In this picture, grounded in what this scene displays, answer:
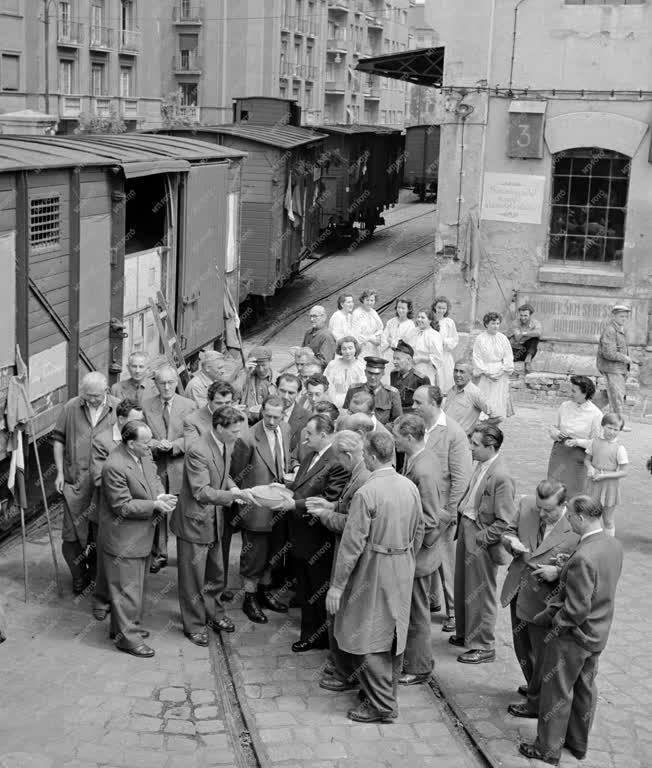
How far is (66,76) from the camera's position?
187ft

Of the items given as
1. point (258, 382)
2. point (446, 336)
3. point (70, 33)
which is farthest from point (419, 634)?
point (70, 33)

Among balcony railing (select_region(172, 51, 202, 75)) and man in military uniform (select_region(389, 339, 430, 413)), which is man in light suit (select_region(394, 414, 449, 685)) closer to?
man in military uniform (select_region(389, 339, 430, 413))

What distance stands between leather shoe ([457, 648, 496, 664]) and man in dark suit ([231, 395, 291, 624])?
1.68 metres

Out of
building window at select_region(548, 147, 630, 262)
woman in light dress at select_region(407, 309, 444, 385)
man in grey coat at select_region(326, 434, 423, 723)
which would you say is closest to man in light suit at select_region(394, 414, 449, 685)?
man in grey coat at select_region(326, 434, 423, 723)

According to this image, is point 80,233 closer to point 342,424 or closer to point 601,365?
point 342,424

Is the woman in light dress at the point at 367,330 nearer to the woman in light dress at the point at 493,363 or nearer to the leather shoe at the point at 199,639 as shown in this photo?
the woman in light dress at the point at 493,363

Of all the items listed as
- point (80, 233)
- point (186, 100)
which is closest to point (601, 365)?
point (80, 233)

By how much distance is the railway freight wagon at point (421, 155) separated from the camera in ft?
158

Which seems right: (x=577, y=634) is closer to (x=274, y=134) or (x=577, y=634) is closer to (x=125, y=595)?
(x=125, y=595)

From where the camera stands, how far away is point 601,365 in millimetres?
15195

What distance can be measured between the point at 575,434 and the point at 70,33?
5162cm

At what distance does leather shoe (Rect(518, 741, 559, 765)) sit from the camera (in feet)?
22.9

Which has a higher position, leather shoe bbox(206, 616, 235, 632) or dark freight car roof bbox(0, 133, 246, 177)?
dark freight car roof bbox(0, 133, 246, 177)

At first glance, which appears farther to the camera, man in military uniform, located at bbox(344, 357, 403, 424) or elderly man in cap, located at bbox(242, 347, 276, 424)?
elderly man in cap, located at bbox(242, 347, 276, 424)
